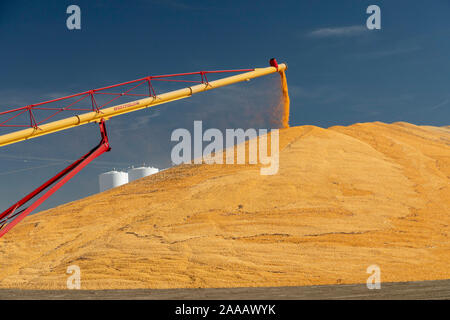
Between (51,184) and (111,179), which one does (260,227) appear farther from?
(111,179)

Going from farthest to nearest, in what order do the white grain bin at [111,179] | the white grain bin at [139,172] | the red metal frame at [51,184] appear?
the white grain bin at [139,172] → the white grain bin at [111,179] → the red metal frame at [51,184]

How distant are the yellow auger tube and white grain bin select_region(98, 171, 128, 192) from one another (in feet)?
109

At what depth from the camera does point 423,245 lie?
22.8 metres

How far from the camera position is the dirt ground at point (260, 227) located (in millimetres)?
20266

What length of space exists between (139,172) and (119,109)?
35912mm

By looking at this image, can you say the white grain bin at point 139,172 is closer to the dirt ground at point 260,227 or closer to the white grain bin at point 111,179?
the white grain bin at point 111,179

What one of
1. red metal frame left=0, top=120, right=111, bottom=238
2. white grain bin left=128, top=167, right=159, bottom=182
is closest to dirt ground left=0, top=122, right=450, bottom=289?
red metal frame left=0, top=120, right=111, bottom=238

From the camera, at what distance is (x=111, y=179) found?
54.0 meters

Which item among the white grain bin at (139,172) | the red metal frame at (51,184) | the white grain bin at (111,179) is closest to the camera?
the red metal frame at (51,184)

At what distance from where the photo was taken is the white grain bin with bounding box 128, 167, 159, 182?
178 feet

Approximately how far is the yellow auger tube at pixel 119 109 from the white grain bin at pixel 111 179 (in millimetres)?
33099

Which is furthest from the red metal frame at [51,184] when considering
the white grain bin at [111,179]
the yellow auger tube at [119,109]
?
the white grain bin at [111,179]

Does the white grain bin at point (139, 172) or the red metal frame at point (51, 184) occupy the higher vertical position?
the white grain bin at point (139, 172)

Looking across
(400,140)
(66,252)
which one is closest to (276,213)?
(66,252)
